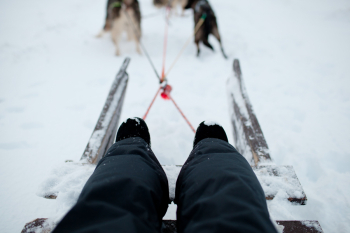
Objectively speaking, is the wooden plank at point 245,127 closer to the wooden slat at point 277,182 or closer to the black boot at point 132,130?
the wooden slat at point 277,182

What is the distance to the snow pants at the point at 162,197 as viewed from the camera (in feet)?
1.76

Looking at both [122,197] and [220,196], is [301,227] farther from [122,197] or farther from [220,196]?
[122,197]

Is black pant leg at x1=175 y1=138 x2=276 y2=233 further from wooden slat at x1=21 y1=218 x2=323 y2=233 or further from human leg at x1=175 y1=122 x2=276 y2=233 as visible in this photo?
wooden slat at x1=21 y1=218 x2=323 y2=233

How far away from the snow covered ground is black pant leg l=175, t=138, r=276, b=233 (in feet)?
1.35

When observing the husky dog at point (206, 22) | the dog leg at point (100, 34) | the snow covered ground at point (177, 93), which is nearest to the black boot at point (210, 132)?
the snow covered ground at point (177, 93)

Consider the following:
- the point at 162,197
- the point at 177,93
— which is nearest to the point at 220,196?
the point at 162,197

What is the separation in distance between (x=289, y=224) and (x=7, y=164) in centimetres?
202

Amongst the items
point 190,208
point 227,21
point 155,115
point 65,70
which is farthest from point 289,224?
point 227,21

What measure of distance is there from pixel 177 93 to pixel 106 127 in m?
1.32

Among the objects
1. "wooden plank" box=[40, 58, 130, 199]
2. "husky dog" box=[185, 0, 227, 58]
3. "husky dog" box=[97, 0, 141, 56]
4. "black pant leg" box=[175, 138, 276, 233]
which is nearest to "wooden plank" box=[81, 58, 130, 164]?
"wooden plank" box=[40, 58, 130, 199]

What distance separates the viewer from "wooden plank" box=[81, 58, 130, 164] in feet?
3.64

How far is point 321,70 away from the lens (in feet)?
8.84

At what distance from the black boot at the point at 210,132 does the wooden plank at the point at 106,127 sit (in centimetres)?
63

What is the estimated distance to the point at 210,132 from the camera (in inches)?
42.6
